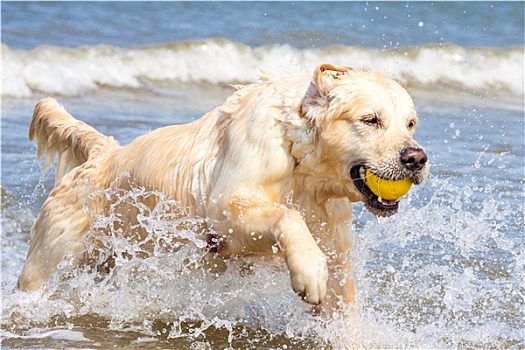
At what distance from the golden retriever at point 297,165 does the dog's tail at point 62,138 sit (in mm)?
810

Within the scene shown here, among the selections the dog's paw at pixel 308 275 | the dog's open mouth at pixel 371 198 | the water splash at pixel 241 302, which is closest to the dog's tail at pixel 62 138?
the water splash at pixel 241 302

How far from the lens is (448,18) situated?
19984 millimetres

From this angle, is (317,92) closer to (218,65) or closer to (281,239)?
(281,239)

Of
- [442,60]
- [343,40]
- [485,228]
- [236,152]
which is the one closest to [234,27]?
[343,40]

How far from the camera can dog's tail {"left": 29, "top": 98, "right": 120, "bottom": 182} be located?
5.95 meters

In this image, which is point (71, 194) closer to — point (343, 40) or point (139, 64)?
point (139, 64)

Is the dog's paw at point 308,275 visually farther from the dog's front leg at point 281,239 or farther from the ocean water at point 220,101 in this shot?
the ocean water at point 220,101

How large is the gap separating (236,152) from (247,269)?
0.78 m

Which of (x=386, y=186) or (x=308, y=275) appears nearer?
(x=308, y=275)

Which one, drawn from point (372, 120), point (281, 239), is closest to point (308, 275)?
point (281, 239)

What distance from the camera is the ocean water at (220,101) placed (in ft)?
17.1

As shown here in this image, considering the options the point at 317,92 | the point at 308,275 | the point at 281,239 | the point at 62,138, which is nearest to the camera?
the point at 308,275

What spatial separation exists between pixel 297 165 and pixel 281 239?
0.53 m

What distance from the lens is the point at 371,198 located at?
453cm
